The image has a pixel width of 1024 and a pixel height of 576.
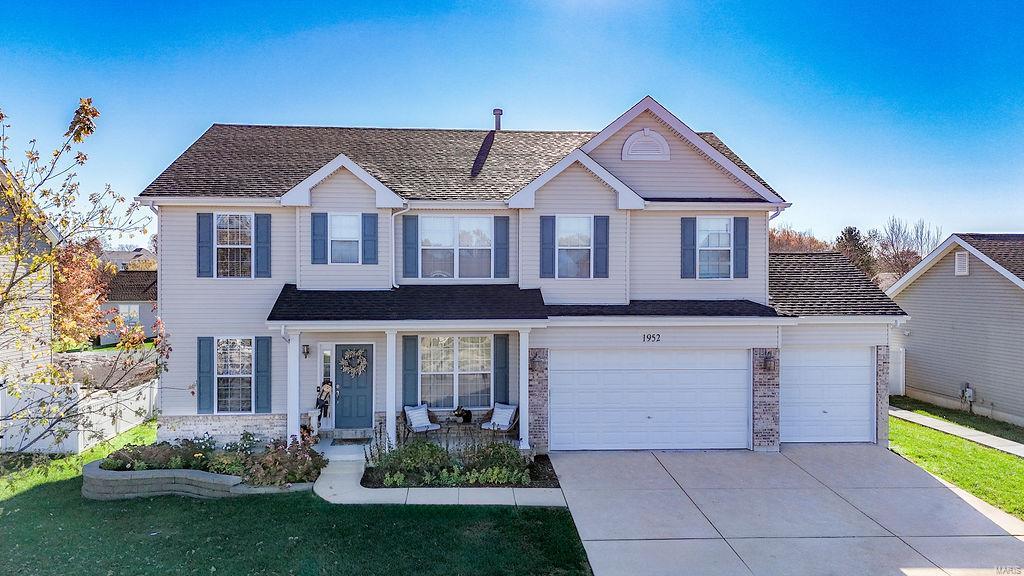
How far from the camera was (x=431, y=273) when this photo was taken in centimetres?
1312

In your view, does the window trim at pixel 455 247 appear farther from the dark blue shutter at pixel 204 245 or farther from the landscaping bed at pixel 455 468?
the dark blue shutter at pixel 204 245

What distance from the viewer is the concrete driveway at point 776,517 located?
300 inches

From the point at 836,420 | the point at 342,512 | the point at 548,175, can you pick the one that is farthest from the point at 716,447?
the point at 342,512

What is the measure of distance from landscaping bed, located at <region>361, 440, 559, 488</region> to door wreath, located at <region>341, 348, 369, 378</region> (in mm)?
2002

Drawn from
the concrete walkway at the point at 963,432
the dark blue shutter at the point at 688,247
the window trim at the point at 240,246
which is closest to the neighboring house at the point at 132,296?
the window trim at the point at 240,246

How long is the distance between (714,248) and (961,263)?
9.58 meters

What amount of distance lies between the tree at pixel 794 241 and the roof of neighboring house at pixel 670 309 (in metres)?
43.2

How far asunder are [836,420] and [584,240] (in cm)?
735

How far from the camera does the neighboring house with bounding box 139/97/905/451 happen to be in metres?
12.2

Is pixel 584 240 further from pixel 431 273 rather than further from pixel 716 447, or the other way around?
pixel 716 447

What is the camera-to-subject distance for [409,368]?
12.8m

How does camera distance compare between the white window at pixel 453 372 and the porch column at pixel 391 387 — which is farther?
the white window at pixel 453 372

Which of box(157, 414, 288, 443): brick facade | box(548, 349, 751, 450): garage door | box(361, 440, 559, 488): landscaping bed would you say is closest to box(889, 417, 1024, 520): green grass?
box(548, 349, 751, 450): garage door

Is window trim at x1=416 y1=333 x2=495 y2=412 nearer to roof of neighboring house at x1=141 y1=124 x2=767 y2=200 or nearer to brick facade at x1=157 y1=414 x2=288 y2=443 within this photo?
brick facade at x1=157 y1=414 x2=288 y2=443
